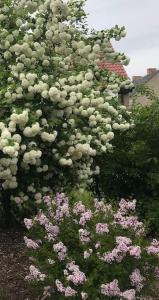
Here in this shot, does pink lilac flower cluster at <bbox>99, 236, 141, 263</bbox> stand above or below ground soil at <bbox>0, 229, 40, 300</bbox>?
below

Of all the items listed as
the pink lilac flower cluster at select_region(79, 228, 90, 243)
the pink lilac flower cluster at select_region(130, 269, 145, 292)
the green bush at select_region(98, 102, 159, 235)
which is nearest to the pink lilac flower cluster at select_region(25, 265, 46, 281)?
the pink lilac flower cluster at select_region(79, 228, 90, 243)

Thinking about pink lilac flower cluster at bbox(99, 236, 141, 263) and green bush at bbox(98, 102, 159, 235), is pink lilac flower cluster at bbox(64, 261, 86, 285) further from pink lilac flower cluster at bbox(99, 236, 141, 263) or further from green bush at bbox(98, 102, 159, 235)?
green bush at bbox(98, 102, 159, 235)

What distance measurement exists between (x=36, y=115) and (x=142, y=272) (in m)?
2.52

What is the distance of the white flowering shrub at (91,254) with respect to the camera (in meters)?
5.42

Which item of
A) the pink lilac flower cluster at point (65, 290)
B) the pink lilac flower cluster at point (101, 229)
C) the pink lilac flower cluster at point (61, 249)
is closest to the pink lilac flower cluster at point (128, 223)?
the pink lilac flower cluster at point (101, 229)

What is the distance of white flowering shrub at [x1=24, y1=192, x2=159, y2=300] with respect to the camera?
542 centimetres

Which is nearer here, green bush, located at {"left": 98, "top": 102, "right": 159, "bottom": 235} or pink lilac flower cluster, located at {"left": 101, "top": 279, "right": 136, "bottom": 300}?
pink lilac flower cluster, located at {"left": 101, "top": 279, "right": 136, "bottom": 300}

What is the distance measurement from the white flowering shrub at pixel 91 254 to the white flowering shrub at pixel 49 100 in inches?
48.6

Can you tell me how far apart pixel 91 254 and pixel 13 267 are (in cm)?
193

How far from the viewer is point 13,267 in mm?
7211

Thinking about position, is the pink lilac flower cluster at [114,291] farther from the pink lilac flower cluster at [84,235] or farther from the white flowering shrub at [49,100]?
the white flowering shrub at [49,100]

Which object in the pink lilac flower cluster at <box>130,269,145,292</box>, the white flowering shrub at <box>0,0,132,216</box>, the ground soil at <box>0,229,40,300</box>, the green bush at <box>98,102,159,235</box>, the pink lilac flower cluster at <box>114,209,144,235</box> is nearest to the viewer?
the pink lilac flower cluster at <box>130,269,145,292</box>

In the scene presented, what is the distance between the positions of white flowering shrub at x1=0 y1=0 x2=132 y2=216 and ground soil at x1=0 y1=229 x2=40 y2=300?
21.1 inches

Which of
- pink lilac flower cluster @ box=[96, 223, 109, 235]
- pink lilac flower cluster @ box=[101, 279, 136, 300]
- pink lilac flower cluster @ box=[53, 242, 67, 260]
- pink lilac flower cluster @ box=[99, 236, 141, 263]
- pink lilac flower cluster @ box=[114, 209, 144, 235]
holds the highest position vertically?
pink lilac flower cluster @ box=[114, 209, 144, 235]
